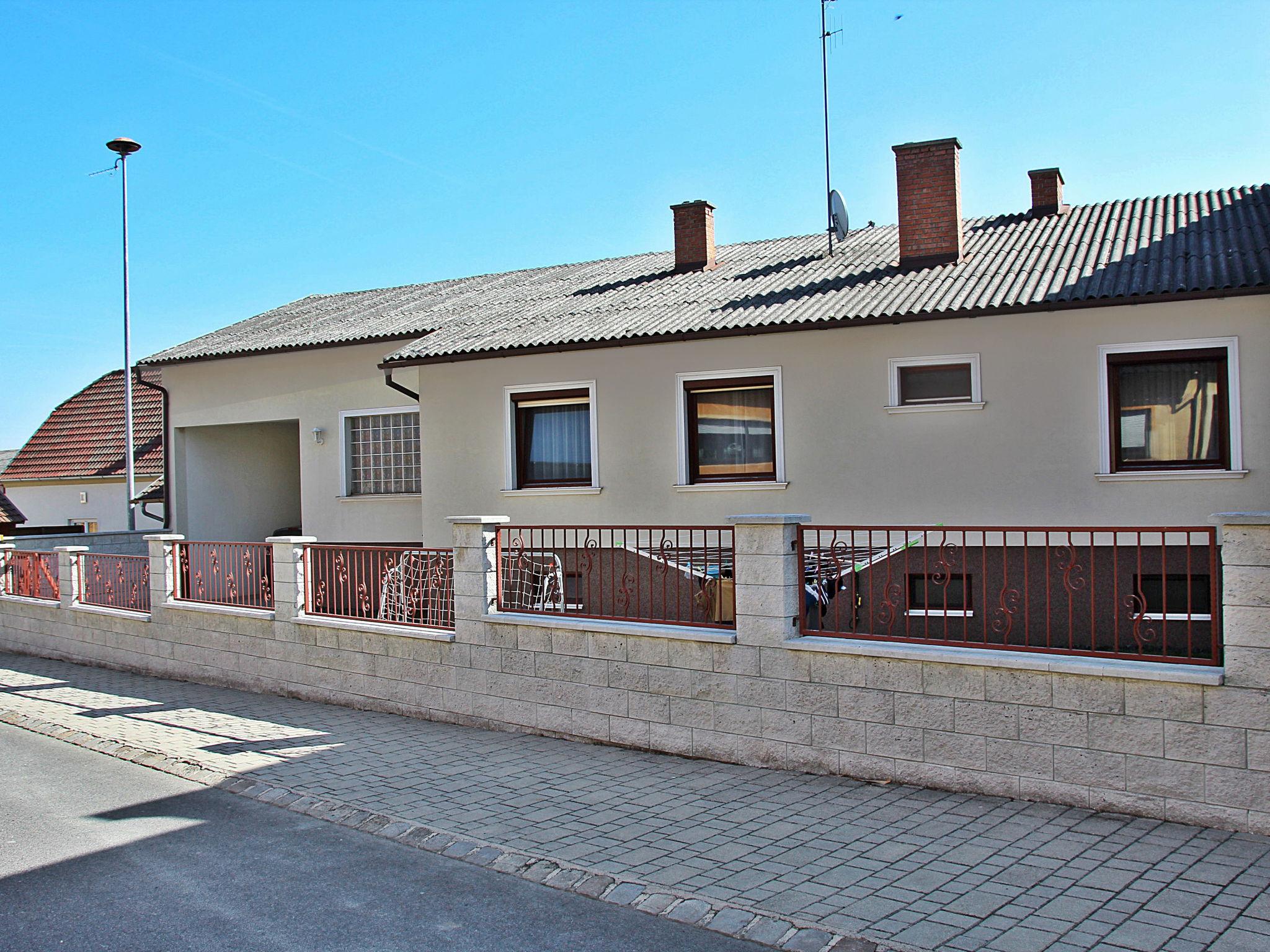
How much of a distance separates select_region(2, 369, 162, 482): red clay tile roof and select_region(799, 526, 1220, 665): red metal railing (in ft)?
63.0

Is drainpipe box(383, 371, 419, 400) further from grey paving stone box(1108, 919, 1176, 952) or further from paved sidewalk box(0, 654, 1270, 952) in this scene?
grey paving stone box(1108, 919, 1176, 952)

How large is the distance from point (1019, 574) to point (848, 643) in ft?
15.0

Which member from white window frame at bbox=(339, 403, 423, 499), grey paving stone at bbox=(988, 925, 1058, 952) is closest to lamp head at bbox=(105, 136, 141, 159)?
white window frame at bbox=(339, 403, 423, 499)

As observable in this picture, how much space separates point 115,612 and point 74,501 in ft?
47.5

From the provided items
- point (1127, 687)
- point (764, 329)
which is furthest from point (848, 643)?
point (764, 329)

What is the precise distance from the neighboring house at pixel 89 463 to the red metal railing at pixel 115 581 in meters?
9.57

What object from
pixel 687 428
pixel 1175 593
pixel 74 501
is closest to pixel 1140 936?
pixel 1175 593

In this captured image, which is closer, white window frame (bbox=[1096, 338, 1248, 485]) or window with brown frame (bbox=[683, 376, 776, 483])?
white window frame (bbox=[1096, 338, 1248, 485])

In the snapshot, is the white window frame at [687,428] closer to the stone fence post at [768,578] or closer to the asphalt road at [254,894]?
the stone fence post at [768,578]

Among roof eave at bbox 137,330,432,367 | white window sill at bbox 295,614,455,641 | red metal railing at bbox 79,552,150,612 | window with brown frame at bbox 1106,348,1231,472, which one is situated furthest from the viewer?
roof eave at bbox 137,330,432,367

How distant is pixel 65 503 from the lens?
26.0 m

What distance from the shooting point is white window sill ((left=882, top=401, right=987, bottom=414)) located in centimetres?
1077

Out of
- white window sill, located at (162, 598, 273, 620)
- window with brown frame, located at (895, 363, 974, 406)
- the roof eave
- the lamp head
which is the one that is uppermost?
the lamp head

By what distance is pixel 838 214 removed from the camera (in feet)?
48.2
